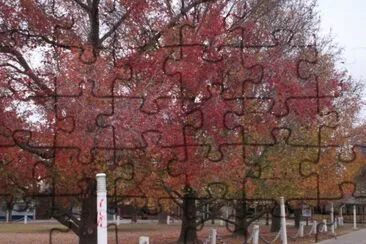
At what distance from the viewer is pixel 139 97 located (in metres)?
12.4

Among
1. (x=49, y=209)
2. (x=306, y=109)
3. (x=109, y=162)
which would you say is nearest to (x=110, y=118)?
(x=109, y=162)

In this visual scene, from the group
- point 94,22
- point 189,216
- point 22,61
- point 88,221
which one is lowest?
point 189,216

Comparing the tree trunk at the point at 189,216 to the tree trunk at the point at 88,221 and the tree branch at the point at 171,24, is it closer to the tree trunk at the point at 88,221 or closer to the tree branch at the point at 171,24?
the tree trunk at the point at 88,221

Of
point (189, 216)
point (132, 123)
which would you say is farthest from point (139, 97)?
point (189, 216)

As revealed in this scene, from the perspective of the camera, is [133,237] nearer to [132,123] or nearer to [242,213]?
[242,213]

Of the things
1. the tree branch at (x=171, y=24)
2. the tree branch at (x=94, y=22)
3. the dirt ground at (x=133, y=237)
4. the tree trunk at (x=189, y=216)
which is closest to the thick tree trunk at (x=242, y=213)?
the dirt ground at (x=133, y=237)

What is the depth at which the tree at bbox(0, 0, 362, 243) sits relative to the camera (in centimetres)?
1213

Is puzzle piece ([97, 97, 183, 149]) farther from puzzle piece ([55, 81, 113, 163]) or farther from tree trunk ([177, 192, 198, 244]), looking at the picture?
tree trunk ([177, 192, 198, 244])

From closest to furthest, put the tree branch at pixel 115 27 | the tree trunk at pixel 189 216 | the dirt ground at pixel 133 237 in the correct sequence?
the tree branch at pixel 115 27 → the tree trunk at pixel 189 216 → the dirt ground at pixel 133 237

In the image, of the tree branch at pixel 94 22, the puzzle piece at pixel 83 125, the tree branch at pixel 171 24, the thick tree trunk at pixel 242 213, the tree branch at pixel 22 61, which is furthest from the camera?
the thick tree trunk at pixel 242 213

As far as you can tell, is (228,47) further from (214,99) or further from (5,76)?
(5,76)

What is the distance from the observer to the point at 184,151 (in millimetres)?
13312

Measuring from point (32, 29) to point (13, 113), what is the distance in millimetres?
2370

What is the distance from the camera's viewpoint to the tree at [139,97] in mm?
12133
